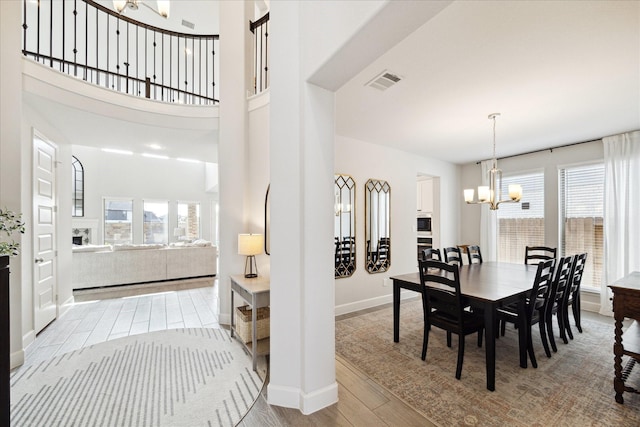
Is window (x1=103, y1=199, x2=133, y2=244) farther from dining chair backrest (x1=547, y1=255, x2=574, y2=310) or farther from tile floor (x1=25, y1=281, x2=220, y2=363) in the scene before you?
dining chair backrest (x1=547, y1=255, x2=574, y2=310)

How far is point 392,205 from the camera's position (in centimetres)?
476

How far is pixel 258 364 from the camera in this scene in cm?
259

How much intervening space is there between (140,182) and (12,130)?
304 inches

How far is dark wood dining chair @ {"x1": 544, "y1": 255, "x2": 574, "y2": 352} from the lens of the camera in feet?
8.90

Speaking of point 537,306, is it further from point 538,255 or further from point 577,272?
point 538,255

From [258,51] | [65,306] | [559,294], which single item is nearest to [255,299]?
[559,294]

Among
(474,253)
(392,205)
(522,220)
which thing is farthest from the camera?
(522,220)

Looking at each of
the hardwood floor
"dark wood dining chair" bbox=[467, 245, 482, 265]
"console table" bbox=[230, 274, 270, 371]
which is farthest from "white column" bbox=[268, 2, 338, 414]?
"dark wood dining chair" bbox=[467, 245, 482, 265]

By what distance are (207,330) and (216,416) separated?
171 centimetres

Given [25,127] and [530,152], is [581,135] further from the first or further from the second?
[25,127]

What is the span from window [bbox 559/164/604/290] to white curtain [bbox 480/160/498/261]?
1.01m

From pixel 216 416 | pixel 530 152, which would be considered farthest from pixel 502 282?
pixel 530 152

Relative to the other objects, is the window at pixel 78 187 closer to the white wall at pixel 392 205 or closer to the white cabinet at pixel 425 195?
the white wall at pixel 392 205

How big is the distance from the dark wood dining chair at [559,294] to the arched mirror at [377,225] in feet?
7.26
